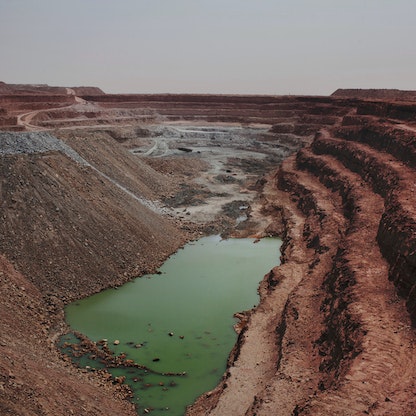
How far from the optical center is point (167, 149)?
53969mm

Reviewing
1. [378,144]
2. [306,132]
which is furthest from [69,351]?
[306,132]

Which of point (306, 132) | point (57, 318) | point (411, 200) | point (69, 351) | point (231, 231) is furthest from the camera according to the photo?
point (306, 132)

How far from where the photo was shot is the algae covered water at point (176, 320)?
13812 mm

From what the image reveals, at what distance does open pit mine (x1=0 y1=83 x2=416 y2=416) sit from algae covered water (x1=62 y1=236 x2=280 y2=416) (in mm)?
529

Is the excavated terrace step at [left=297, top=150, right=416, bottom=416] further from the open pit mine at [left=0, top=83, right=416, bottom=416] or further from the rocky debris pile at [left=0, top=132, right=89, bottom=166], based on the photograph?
the rocky debris pile at [left=0, top=132, right=89, bottom=166]

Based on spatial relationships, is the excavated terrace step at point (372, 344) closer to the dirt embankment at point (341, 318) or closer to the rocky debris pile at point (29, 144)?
the dirt embankment at point (341, 318)

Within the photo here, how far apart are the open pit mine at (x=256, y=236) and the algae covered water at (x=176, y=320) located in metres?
0.53

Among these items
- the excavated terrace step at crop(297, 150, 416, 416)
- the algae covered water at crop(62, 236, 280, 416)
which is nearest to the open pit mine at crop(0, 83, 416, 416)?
the excavated terrace step at crop(297, 150, 416, 416)

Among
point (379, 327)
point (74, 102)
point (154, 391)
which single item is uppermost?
point (74, 102)

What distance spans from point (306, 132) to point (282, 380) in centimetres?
5258

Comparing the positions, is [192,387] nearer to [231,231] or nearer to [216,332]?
[216,332]

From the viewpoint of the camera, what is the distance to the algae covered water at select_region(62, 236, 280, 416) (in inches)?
544

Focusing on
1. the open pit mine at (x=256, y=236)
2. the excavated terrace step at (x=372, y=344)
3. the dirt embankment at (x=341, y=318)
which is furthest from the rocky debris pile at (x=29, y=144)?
the excavated terrace step at (x=372, y=344)

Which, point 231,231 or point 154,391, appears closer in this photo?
point 154,391
